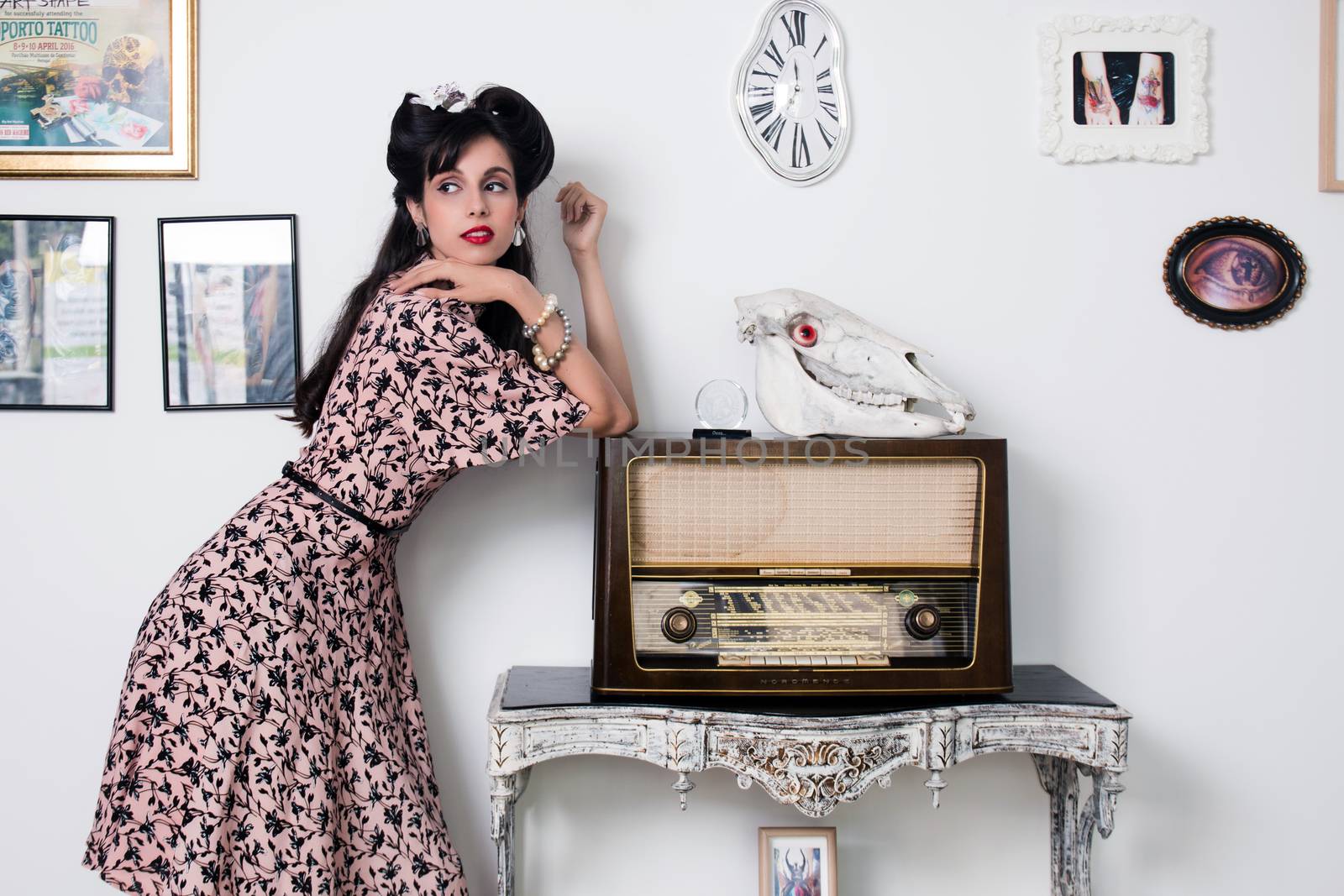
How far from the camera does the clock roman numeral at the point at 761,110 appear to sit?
79.7 inches

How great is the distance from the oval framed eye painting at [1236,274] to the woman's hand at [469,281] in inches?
53.9

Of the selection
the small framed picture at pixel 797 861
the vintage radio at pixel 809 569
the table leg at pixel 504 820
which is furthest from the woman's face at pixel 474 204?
the small framed picture at pixel 797 861

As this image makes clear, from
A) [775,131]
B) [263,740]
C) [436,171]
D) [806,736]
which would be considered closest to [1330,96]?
[775,131]

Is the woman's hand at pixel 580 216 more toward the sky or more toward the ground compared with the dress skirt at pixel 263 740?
more toward the sky

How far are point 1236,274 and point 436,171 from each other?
5.36ft

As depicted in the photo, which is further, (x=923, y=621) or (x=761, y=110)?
(x=761, y=110)

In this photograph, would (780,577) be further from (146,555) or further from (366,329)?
(146,555)

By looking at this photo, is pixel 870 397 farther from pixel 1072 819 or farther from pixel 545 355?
pixel 1072 819

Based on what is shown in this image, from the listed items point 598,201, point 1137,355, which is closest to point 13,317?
point 598,201

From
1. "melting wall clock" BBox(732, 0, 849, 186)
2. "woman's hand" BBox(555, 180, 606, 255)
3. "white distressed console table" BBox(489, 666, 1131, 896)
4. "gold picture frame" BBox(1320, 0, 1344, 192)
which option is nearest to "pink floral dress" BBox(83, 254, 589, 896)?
"white distressed console table" BBox(489, 666, 1131, 896)

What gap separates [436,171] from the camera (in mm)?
1742

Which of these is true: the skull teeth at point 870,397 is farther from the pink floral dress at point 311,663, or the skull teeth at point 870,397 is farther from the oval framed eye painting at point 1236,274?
the oval framed eye painting at point 1236,274

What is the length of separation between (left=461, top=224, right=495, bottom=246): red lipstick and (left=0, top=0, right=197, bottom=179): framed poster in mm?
660

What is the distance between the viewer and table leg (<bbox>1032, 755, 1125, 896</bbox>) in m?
1.83
